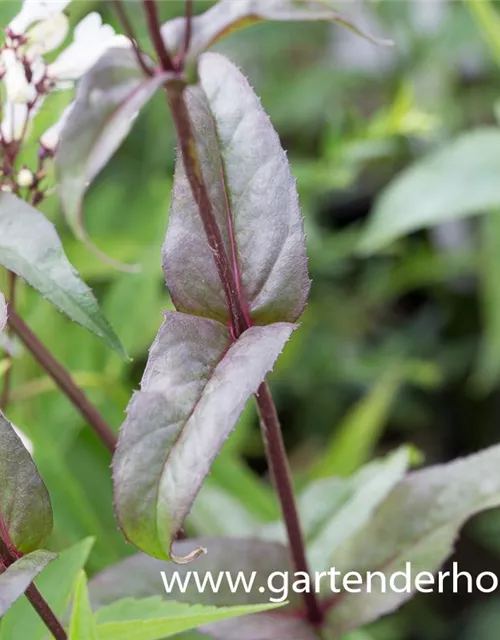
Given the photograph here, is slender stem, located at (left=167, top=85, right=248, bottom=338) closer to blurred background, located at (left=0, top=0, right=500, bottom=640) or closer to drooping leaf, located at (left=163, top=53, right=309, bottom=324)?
drooping leaf, located at (left=163, top=53, right=309, bottom=324)

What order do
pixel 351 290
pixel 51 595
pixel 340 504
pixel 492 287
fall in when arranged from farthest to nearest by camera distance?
pixel 351 290 → pixel 492 287 → pixel 340 504 → pixel 51 595

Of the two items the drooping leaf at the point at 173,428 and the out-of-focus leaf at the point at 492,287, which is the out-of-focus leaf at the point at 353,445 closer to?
the out-of-focus leaf at the point at 492,287

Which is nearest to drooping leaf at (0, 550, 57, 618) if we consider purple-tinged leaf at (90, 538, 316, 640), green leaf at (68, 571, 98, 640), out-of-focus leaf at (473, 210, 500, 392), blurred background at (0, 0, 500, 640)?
green leaf at (68, 571, 98, 640)

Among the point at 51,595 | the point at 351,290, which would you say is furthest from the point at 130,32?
the point at 351,290

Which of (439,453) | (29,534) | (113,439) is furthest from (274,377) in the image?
(29,534)

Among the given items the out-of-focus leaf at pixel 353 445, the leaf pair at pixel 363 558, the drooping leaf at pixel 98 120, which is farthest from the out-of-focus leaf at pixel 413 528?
the out-of-focus leaf at pixel 353 445

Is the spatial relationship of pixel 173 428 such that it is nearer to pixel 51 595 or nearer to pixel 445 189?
pixel 51 595

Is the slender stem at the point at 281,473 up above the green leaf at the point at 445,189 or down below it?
above
